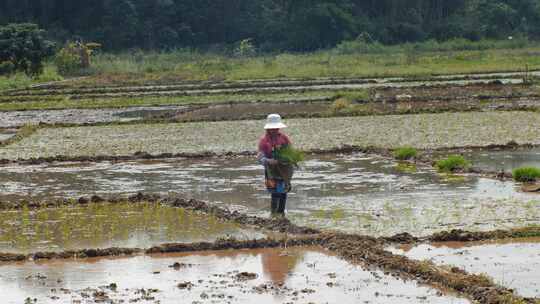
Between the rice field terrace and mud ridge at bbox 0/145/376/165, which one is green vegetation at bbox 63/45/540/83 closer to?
the rice field terrace

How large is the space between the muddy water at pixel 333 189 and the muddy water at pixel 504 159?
104cm

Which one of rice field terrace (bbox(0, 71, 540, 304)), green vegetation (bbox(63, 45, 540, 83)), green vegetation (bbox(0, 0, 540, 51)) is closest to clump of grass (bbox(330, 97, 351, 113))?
rice field terrace (bbox(0, 71, 540, 304))

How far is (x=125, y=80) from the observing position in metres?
44.2

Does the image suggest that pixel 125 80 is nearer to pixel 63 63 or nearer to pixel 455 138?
pixel 63 63

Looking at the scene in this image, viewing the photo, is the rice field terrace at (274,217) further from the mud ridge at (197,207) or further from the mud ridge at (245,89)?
the mud ridge at (245,89)

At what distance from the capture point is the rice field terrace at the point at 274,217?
8875 millimetres

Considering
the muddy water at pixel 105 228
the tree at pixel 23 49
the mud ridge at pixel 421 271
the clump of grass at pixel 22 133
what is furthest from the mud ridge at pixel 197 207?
the tree at pixel 23 49

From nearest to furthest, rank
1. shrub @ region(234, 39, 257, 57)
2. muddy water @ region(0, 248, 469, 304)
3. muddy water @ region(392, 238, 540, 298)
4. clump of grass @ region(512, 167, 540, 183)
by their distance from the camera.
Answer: muddy water @ region(0, 248, 469, 304) < muddy water @ region(392, 238, 540, 298) < clump of grass @ region(512, 167, 540, 183) < shrub @ region(234, 39, 257, 57)

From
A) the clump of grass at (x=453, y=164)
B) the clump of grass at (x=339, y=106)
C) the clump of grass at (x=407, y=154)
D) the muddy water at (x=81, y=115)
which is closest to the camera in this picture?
the clump of grass at (x=453, y=164)

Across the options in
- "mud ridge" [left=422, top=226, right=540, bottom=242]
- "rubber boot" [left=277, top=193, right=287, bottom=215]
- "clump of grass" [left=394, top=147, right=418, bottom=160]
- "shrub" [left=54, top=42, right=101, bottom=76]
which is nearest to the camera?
"mud ridge" [left=422, top=226, right=540, bottom=242]

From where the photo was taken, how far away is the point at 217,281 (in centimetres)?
909

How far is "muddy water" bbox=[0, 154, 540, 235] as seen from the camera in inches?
457

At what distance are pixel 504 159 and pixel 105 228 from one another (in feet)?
24.0

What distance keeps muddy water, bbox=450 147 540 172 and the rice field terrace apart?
0.03 metres
